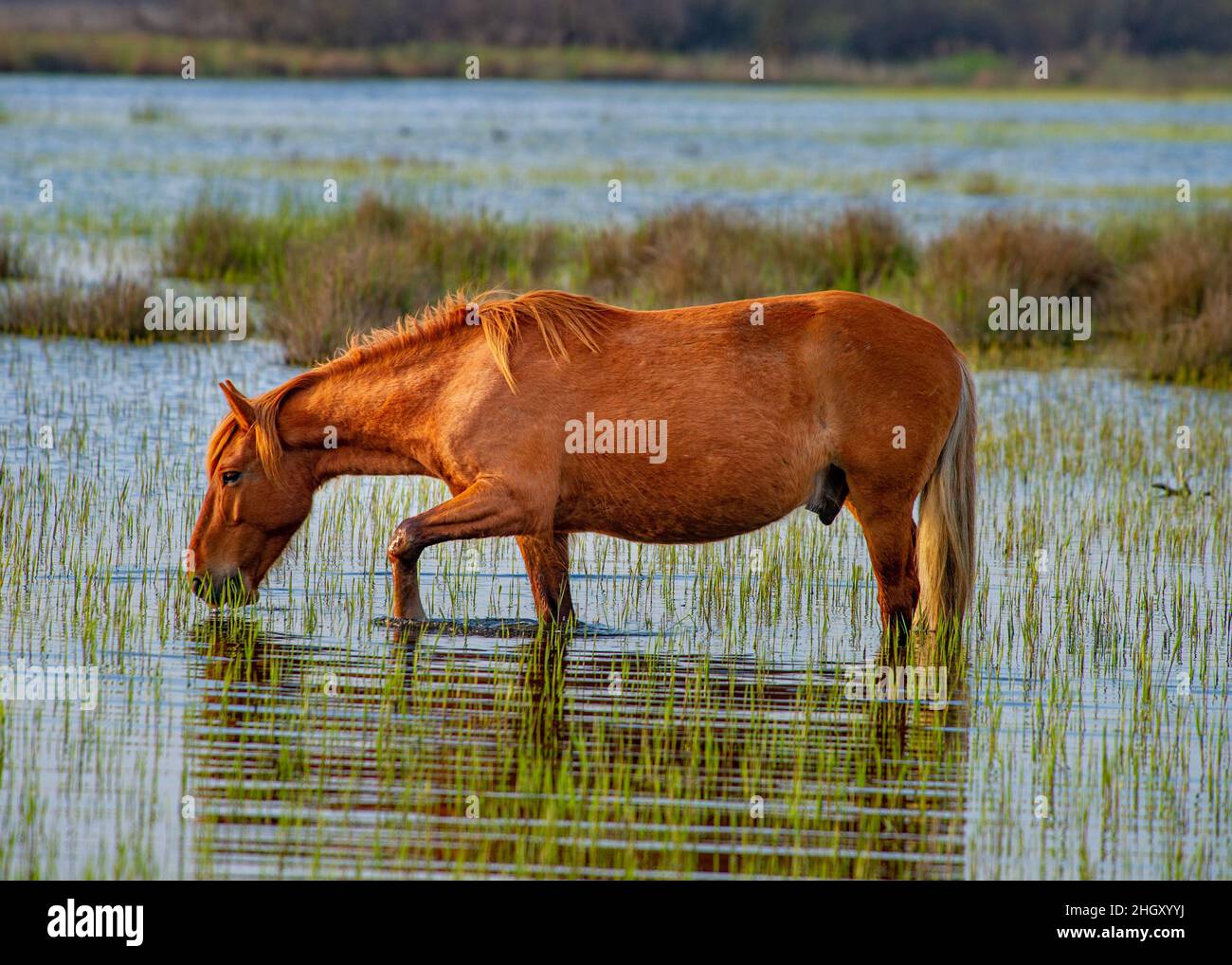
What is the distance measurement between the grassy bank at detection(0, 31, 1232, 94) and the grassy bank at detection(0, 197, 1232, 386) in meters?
41.9

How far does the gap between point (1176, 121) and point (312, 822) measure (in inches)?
2086

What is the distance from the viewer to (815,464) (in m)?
7.67

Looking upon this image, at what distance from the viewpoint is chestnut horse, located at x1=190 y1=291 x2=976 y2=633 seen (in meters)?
7.57

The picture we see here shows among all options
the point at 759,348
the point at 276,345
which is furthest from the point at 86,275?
the point at 759,348

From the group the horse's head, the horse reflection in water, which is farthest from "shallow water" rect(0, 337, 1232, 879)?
the horse's head

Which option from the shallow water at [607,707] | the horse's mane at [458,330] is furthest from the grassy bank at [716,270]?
the horse's mane at [458,330]

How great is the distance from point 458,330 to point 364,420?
1.92 ft

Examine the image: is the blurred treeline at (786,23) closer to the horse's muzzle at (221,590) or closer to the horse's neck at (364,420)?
the horse's neck at (364,420)

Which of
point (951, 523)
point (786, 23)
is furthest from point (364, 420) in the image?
point (786, 23)

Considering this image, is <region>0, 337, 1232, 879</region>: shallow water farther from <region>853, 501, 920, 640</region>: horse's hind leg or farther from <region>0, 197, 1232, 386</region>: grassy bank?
<region>0, 197, 1232, 386</region>: grassy bank

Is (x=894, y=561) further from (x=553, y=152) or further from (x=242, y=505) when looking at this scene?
(x=553, y=152)

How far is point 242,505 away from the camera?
793cm

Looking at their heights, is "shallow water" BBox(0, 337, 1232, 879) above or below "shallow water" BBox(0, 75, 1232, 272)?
below
